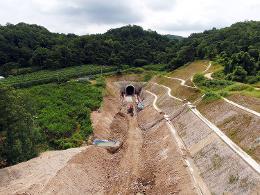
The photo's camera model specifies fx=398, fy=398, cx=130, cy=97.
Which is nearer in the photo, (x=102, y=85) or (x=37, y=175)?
(x=37, y=175)

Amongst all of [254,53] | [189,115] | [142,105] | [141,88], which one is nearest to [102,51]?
[141,88]

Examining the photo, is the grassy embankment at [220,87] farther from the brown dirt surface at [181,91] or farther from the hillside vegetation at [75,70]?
the brown dirt surface at [181,91]

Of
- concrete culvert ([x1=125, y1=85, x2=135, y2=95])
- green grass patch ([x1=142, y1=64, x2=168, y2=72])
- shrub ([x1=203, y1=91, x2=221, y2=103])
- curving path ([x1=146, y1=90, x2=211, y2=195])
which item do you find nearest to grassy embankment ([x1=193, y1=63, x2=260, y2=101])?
shrub ([x1=203, y1=91, x2=221, y2=103])

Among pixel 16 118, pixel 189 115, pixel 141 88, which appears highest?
pixel 16 118

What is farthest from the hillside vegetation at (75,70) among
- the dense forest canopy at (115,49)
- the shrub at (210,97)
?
the shrub at (210,97)

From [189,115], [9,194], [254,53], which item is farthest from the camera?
[254,53]

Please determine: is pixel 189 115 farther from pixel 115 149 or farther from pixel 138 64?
pixel 138 64

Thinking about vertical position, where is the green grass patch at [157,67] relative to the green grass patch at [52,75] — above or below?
below

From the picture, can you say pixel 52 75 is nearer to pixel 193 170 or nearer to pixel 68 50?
pixel 68 50
